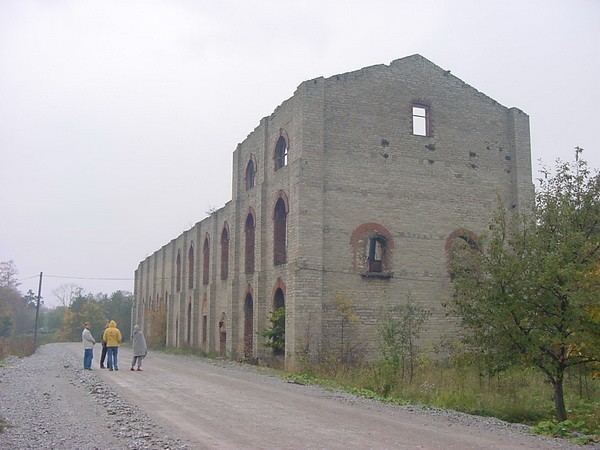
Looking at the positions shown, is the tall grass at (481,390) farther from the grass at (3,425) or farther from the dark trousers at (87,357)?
the grass at (3,425)

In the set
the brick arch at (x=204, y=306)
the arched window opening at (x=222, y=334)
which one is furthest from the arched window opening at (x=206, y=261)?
the arched window opening at (x=222, y=334)

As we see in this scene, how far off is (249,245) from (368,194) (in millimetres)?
7552

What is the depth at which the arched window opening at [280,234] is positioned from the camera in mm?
26375

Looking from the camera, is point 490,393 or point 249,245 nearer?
point 490,393

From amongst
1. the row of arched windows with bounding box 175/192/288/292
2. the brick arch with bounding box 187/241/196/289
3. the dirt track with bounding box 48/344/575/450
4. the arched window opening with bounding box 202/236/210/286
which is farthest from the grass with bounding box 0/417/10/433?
the brick arch with bounding box 187/241/196/289

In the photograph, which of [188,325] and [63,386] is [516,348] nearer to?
[63,386]

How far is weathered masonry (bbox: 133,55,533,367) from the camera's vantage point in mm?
23609

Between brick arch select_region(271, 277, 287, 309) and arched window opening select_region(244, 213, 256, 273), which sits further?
arched window opening select_region(244, 213, 256, 273)

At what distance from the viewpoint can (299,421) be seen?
36.9 ft

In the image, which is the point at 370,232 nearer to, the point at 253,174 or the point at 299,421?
the point at 253,174

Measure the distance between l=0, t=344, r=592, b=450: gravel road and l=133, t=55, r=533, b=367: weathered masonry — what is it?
6812 mm

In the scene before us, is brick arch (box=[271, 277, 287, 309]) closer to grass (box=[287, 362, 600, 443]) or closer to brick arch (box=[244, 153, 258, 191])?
grass (box=[287, 362, 600, 443])

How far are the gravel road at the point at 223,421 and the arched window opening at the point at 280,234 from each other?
938 centimetres

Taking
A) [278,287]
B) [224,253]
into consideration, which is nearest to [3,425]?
[278,287]
